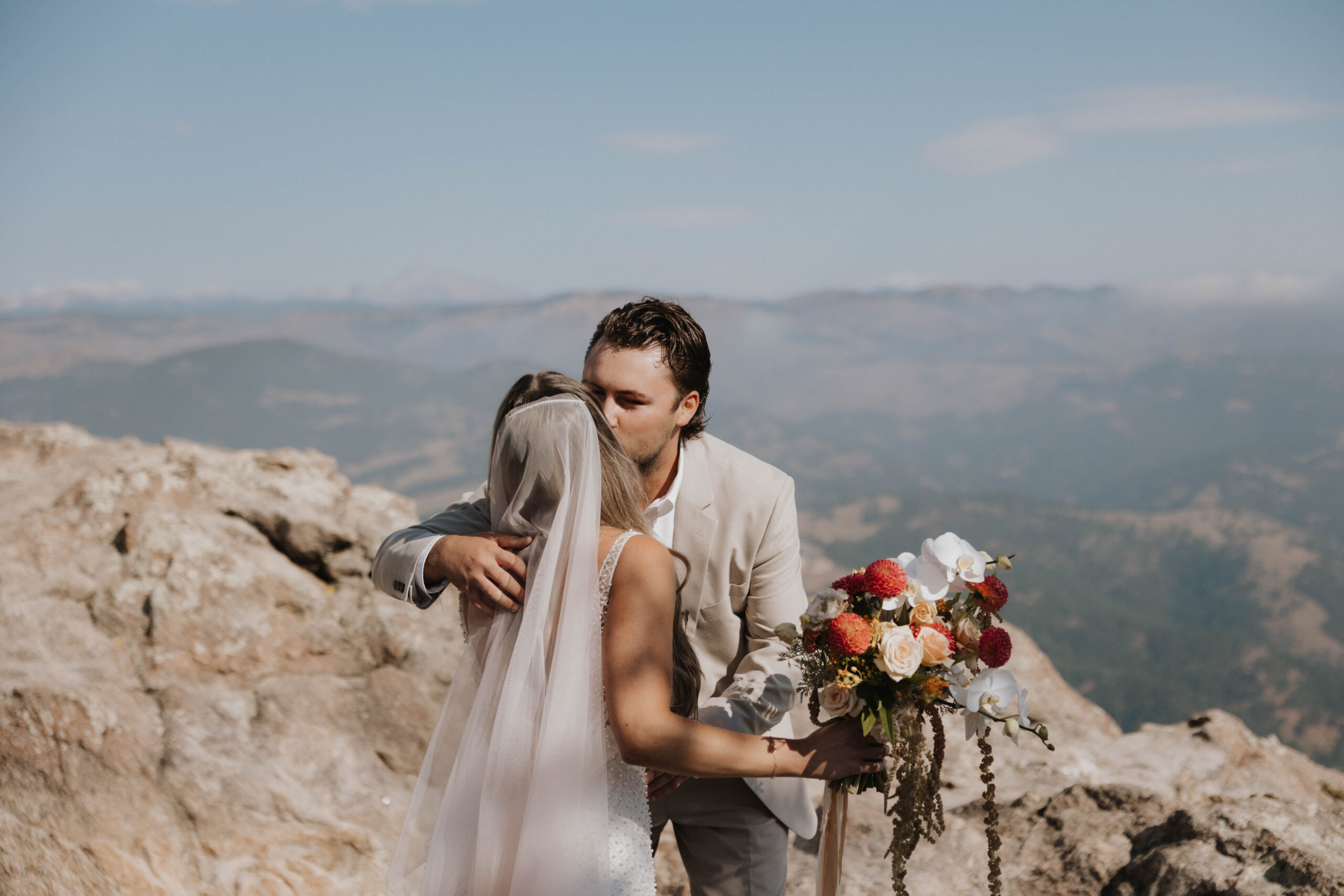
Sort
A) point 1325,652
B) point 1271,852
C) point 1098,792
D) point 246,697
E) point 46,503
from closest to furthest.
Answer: point 1271,852 < point 1098,792 < point 246,697 < point 46,503 < point 1325,652

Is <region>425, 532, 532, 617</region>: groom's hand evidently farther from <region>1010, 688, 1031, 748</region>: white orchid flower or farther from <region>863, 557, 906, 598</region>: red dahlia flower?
<region>1010, 688, 1031, 748</region>: white orchid flower

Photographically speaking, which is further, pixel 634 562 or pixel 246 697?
pixel 246 697

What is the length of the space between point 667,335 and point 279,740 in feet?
12.1

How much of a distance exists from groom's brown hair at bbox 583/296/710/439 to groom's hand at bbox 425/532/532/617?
110 centimetres

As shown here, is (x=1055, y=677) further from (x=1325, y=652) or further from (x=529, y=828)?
(x=1325, y=652)

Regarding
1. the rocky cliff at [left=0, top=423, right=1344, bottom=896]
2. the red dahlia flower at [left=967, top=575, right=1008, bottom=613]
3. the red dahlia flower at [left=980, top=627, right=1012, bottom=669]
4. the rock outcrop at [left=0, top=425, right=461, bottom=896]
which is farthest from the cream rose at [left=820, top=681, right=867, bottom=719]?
the rock outcrop at [left=0, top=425, right=461, bottom=896]

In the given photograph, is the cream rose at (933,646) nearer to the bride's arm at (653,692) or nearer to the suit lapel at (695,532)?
the bride's arm at (653,692)

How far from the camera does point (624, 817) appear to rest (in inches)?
120

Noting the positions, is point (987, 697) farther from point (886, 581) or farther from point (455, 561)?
point (455, 561)

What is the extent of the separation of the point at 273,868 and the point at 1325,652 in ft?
771

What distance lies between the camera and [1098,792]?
4.93 metres

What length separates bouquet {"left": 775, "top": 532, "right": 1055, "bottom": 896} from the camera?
3.05 meters

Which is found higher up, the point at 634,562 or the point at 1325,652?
the point at 634,562

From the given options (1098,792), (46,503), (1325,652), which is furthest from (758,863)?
(1325,652)
